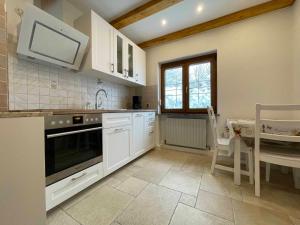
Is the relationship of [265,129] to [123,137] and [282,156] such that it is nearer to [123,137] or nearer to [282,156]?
[282,156]

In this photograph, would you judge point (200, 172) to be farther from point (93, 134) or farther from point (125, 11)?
point (125, 11)

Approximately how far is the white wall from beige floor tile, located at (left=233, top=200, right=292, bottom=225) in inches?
56.4

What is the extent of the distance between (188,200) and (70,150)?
123 centimetres

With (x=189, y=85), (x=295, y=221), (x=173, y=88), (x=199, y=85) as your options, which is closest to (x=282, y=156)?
(x=295, y=221)

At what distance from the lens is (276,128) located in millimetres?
1380

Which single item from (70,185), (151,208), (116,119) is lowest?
(151,208)

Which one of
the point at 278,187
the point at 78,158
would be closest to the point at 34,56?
the point at 78,158

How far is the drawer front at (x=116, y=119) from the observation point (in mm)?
1662

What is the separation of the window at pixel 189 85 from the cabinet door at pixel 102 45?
1392 mm

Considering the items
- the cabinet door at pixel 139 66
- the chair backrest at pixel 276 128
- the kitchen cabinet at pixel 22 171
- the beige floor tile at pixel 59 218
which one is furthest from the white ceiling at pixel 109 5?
the beige floor tile at pixel 59 218

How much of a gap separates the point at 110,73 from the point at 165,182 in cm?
171

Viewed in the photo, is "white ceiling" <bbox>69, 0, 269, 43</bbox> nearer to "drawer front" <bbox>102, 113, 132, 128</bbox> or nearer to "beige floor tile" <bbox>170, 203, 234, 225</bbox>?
"drawer front" <bbox>102, 113, 132, 128</bbox>

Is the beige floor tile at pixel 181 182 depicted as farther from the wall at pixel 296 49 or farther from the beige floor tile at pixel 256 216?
the wall at pixel 296 49

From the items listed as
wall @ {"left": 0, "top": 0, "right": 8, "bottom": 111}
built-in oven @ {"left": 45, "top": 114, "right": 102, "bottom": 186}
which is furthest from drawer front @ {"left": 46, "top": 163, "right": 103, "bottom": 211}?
Answer: wall @ {"left": 0, "top": 0, "right": 8, "bottom": 111}
